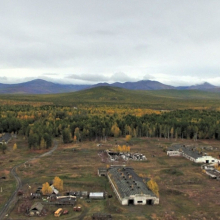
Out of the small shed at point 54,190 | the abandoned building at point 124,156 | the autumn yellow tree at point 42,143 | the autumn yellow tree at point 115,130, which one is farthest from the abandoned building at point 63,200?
the autumn yellow tree at point 115,130

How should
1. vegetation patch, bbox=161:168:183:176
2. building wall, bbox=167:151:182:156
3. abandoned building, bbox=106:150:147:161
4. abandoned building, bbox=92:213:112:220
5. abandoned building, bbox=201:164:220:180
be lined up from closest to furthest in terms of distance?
abandoned building, bbox=92:213:112:220
abandoned building, bbox=201:164:220:180
vegetation patch, bbox=161:168:183:176
abandoned building, bbox=106:150:147:161
building wall, bbox=167:151:182:156

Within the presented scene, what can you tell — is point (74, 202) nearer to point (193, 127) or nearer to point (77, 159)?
point (77, 159)

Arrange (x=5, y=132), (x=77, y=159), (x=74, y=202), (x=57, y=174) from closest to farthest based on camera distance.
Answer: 1. (x=74, y=202)
2. (x=57, y=174)
3. (x=77, y=159)
4. (x=5, y=132)

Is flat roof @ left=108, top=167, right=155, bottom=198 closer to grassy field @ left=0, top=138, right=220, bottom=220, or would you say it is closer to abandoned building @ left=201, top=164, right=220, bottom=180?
grassy field @ left=0, top=138, right=220, bottom=220

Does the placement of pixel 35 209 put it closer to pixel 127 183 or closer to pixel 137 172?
pixel 127 183

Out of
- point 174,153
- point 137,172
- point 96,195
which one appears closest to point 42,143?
point 137,172

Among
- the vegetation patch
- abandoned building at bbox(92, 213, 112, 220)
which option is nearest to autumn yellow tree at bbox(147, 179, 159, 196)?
abandoned building at bbox(92, 213, 112, 220)

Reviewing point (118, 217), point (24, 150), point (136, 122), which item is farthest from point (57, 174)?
point (136, 122)
